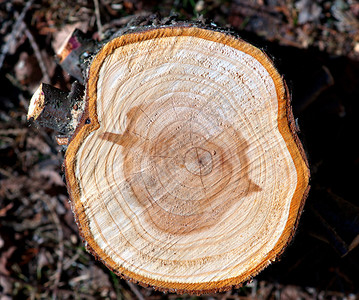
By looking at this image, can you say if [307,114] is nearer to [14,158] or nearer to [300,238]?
[300,238]

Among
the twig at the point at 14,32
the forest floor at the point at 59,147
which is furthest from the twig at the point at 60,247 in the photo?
the twig at the point at 14,32

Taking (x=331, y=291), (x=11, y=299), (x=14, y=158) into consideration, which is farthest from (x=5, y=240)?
(x=331, y=291)

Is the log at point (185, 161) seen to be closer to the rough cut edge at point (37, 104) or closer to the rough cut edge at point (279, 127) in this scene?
the rough cut edge at point (279, 127)

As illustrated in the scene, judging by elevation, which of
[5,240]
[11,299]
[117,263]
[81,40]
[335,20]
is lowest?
[11,299]

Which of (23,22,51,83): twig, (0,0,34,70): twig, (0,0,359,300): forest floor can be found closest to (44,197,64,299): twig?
(0,0,359,300): forest floor

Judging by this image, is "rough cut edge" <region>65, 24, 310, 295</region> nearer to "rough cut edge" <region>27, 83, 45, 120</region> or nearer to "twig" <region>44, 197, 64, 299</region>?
"rough cut edge" <region>27, 83, 45, 120</region>

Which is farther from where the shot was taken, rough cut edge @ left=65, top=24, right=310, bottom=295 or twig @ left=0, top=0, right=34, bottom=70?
twig @ left=0, top=0, right=34, bottom=70

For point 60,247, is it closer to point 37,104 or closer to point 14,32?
point 37,104
